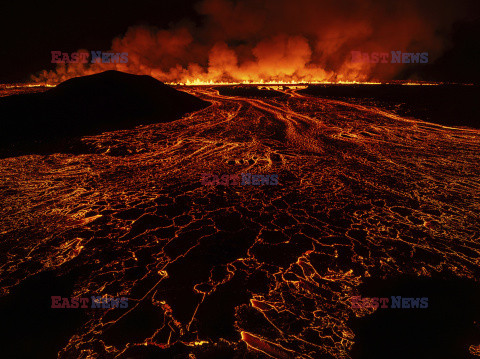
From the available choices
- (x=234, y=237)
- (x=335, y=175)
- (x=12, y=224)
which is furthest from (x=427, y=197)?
(x=12, y=224)

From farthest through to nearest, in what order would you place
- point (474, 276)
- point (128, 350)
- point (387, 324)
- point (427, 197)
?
point (427, 197)
point (474, 276)
point (387, 324)
point (128, 350)

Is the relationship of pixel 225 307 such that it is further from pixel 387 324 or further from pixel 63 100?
pixel 63 100

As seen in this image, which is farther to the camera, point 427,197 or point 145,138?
point 145,138

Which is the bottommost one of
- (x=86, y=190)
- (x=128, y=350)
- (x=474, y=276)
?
(x=128, y=350)

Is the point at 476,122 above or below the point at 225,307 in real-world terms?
above

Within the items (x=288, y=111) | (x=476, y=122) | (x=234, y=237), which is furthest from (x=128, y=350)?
(x=476, y=122)

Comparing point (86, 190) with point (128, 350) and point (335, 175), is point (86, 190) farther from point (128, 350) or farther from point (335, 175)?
point (335, 175)

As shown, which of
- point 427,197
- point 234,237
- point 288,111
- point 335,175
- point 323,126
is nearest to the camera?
point 234,237
